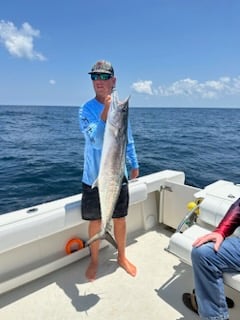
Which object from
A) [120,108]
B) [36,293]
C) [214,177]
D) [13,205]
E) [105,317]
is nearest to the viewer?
[120,108]

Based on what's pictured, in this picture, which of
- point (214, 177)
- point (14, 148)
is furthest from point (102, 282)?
point (14, 148)

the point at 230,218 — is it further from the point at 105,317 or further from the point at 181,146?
the point at 181,146

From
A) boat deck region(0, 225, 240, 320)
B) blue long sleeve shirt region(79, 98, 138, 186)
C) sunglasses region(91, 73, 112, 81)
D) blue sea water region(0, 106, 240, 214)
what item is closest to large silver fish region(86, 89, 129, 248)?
blue long sleeve shirt region(79, 98, 138, 186)

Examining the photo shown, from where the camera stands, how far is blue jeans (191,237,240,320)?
1.74 meters

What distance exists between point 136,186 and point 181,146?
11.0 meters

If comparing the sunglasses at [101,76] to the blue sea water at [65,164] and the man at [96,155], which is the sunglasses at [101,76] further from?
the blue sea water at [65,164]

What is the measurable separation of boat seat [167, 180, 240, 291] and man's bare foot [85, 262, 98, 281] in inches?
33.1

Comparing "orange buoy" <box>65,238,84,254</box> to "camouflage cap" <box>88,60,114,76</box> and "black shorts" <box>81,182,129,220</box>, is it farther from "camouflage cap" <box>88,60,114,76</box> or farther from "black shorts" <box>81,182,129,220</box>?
"camouflage cap" <box>88,60,114,76</box>

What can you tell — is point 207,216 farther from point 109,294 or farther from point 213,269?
point 109,294

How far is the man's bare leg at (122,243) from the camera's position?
8.82 ft

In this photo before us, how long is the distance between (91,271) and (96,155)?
3.80 feet

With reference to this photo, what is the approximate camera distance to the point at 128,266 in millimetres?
2766

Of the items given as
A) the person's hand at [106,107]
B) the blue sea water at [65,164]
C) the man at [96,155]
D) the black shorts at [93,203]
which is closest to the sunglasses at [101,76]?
the man at [96,155]

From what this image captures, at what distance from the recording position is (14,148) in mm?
12680
